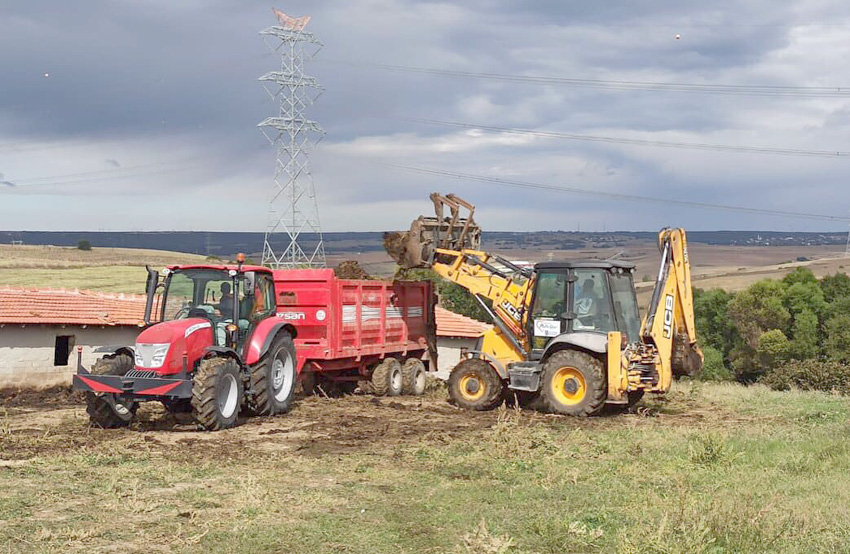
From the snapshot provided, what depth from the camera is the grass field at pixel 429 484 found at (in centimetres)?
717

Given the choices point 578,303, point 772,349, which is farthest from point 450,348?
point 772,349

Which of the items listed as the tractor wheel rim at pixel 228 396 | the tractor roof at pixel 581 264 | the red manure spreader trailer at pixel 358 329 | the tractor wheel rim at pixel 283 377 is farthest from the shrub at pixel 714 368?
the tractor wheel rim at pixel 228 396

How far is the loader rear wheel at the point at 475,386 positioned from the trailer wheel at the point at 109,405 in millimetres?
5685

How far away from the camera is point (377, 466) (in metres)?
10.6

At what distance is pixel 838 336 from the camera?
49.2 meters

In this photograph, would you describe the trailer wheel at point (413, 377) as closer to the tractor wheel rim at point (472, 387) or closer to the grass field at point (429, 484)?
the tractor wheel rim at point (472, 387)

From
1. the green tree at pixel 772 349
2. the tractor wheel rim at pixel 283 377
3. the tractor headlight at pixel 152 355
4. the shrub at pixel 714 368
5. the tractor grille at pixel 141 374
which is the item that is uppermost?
the tractor headlight at pixel 152 355

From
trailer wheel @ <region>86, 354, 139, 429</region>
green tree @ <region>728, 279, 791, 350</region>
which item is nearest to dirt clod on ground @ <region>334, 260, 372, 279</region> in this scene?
trailer wheel @ <region>86, 354, 139, 429</region>

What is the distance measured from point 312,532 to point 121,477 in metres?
3.10

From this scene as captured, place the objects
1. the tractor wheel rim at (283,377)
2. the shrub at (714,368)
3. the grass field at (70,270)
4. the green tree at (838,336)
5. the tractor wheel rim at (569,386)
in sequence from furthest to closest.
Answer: the shrub at (714,368) → the green tree at (838,336) → the grass field at (70,270) → the tractor wheel rim at (283,377) → the tractor wheel rim at (569,386)

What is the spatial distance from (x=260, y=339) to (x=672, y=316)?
692 cm

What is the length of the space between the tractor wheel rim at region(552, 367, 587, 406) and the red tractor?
443 centimetres

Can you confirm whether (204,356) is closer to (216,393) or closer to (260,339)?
(216,393)

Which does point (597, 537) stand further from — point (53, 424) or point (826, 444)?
point (53, 424)
